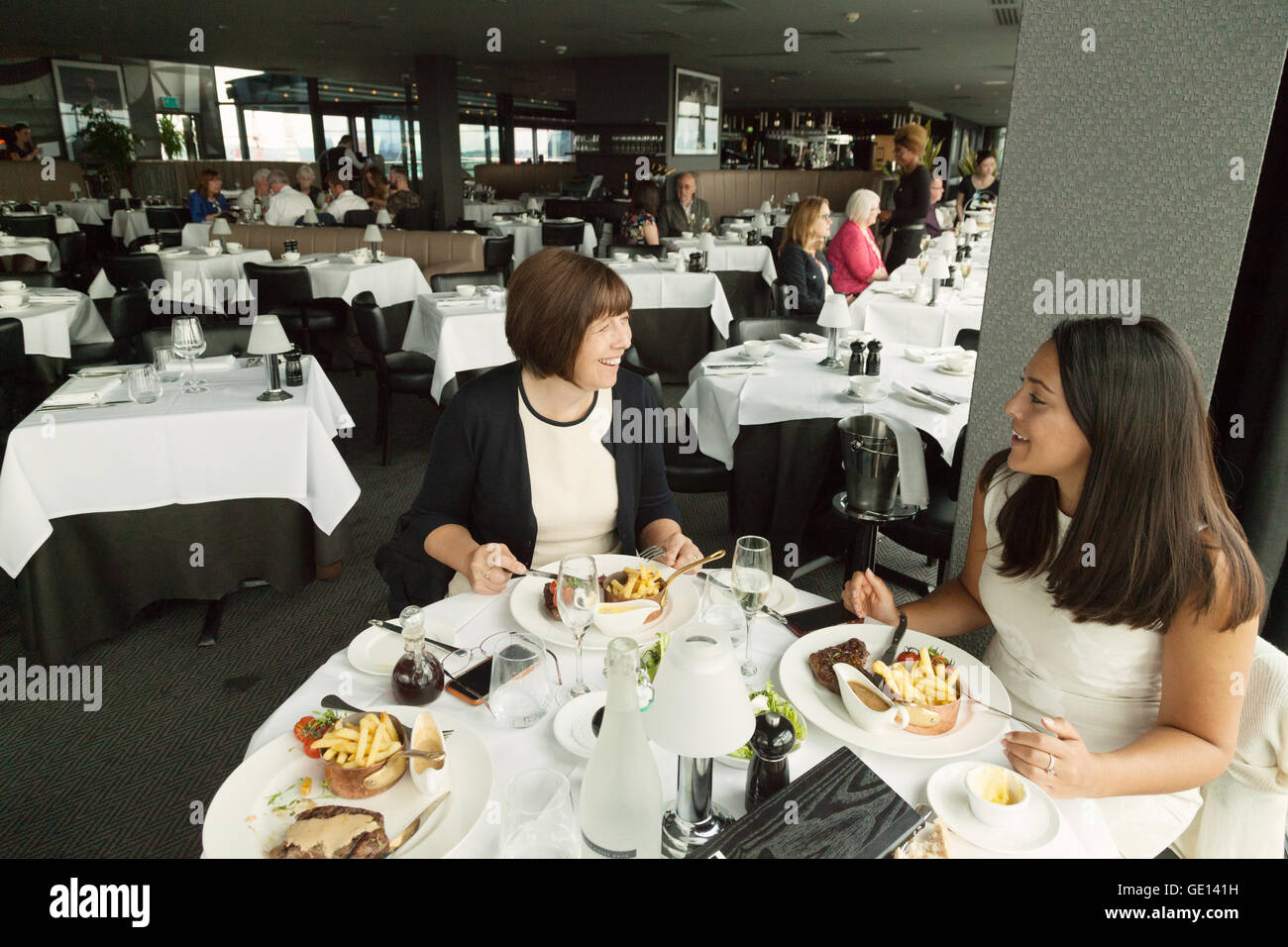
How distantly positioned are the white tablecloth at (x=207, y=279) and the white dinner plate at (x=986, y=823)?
573cm

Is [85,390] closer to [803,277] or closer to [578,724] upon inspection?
[578,724]

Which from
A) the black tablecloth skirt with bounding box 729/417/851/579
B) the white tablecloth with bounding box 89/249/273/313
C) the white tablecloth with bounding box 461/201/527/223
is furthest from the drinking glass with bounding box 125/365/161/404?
the white tablecloth with bounding box 461/201/527/223

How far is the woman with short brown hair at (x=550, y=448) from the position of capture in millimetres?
1764

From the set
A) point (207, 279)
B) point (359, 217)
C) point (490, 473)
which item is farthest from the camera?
point (359, 217)

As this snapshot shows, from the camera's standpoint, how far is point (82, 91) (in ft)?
47.5

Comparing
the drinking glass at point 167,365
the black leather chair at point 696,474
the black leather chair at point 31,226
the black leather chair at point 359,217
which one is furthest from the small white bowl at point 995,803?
the black leather chair at point 31,226

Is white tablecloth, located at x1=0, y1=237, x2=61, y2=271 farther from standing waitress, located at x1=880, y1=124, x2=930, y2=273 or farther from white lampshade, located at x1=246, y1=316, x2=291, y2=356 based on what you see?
standing waitress, located at x1=880, y1=124, x2=930, y2=273

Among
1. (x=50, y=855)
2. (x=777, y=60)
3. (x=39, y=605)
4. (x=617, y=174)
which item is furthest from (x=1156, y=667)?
(x=777, y=60)

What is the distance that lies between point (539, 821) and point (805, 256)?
4.64 meters

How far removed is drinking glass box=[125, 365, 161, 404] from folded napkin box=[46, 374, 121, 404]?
0.11m

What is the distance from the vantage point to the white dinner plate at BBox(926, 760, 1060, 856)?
96 centimetres

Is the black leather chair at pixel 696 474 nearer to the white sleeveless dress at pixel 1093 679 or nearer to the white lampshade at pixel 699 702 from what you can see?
the white sleeveless dress at pixel 1093 679

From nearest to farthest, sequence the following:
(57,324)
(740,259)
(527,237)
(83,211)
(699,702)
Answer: (699,702) < (57,324) < (740,259) < (527,237) < (83,211)

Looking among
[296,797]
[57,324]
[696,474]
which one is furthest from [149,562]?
[57,324]
